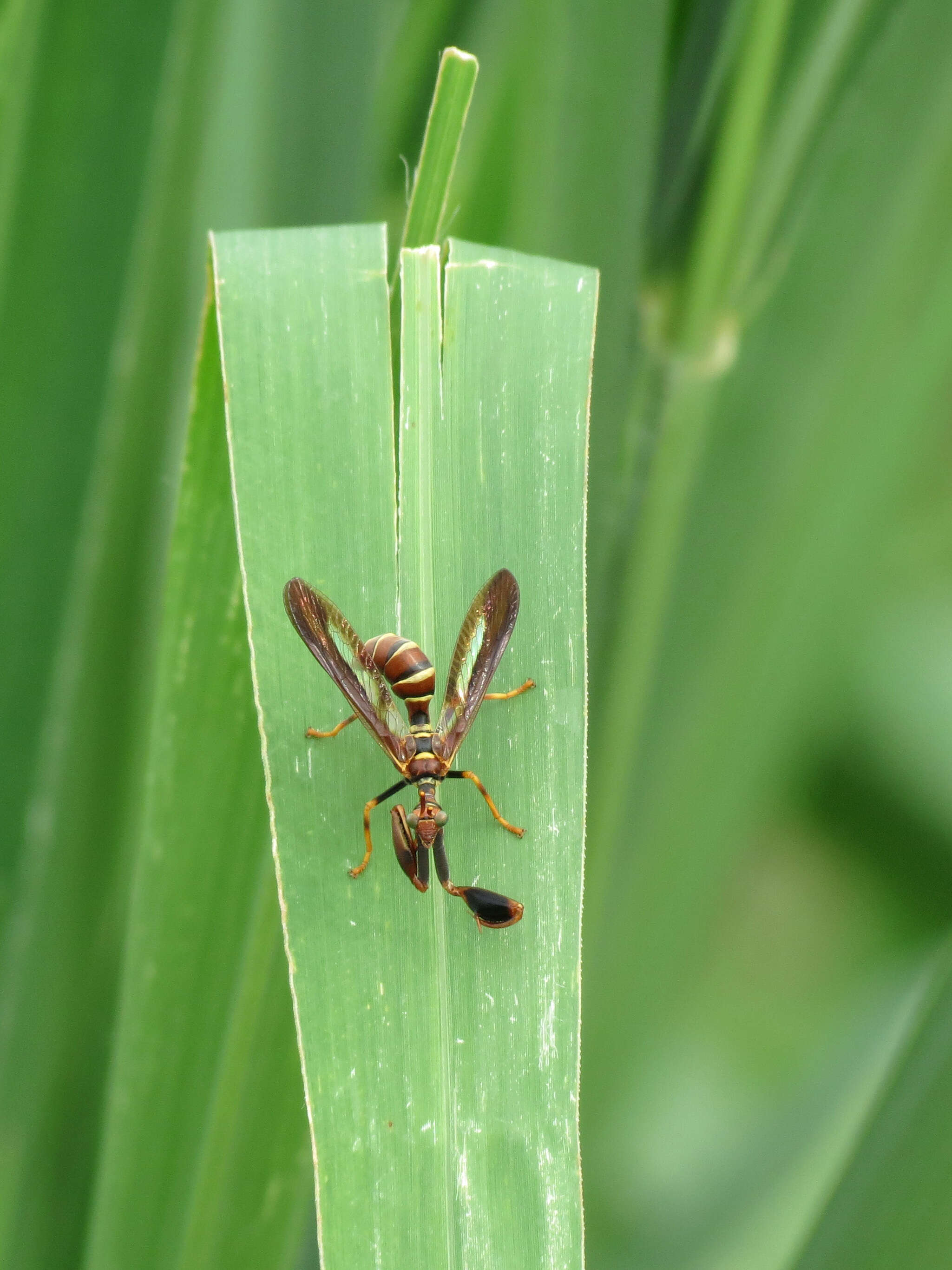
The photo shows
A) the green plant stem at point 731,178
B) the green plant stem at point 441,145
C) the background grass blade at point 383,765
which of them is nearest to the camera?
the background grass blade at point 383,765

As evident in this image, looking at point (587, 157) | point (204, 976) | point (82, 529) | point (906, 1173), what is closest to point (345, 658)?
point (204, 976)

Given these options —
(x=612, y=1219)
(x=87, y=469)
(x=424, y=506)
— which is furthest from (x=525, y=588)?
(x=612, y=1219)

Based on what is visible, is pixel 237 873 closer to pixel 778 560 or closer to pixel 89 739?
pixel 89 739

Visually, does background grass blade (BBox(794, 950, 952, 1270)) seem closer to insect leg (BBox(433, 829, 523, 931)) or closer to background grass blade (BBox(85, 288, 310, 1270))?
insect leg (BBox(433, 829, 523, 931))

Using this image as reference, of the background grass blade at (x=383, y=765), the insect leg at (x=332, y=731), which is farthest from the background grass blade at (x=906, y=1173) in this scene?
the insect leg at (x=332, y=731)

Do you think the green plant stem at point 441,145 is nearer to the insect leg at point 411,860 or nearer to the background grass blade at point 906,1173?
the insect leg at point 411,860

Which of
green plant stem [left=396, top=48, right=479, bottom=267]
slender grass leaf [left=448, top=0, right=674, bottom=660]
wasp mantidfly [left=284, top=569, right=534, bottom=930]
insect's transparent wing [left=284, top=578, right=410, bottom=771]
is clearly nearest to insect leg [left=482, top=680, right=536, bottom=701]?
wasp mantidfly [left=284, top=569, right=534, bottom=930]
